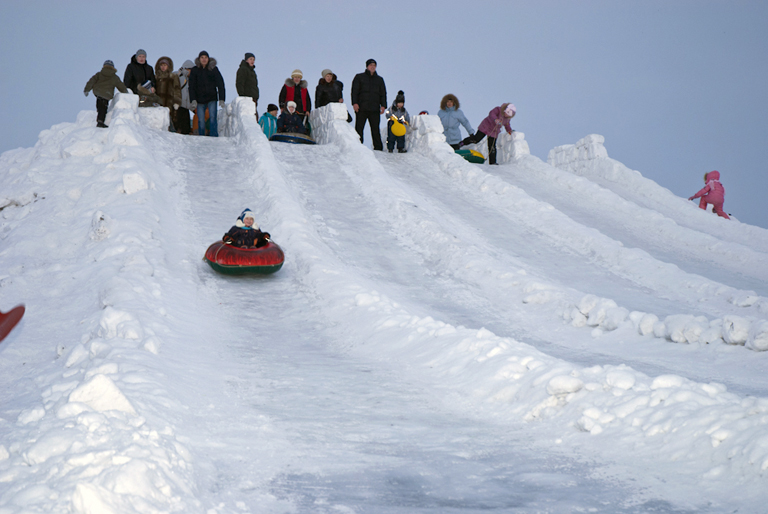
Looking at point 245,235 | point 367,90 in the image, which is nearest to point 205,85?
point 367,90

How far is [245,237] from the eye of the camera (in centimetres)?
765

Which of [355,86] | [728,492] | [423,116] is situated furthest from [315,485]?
[423,116]

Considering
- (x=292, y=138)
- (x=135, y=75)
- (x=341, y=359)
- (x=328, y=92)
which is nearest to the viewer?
(x=341, y=359)

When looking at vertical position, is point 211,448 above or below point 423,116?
below

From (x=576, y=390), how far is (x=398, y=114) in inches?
491

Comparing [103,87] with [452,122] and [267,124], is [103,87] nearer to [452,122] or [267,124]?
[267,124]

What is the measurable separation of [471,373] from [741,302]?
161 inches

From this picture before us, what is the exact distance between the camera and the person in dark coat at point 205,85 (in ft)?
42.8

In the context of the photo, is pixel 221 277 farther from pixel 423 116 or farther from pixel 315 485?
pixel 423 116

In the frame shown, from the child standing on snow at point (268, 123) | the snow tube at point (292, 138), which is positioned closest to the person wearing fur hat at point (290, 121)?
the child standing on snow at point (268, 123)

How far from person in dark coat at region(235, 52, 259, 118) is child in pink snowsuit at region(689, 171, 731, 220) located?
33.4 feet

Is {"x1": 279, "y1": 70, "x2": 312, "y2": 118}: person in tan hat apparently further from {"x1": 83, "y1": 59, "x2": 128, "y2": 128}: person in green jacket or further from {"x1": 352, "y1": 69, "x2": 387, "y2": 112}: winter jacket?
{"x1": 83, "y1": 59, "x2": 128, "y2": 128}: person in green jacket

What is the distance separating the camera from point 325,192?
11.1m

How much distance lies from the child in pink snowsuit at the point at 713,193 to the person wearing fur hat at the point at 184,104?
1156 centimetres
